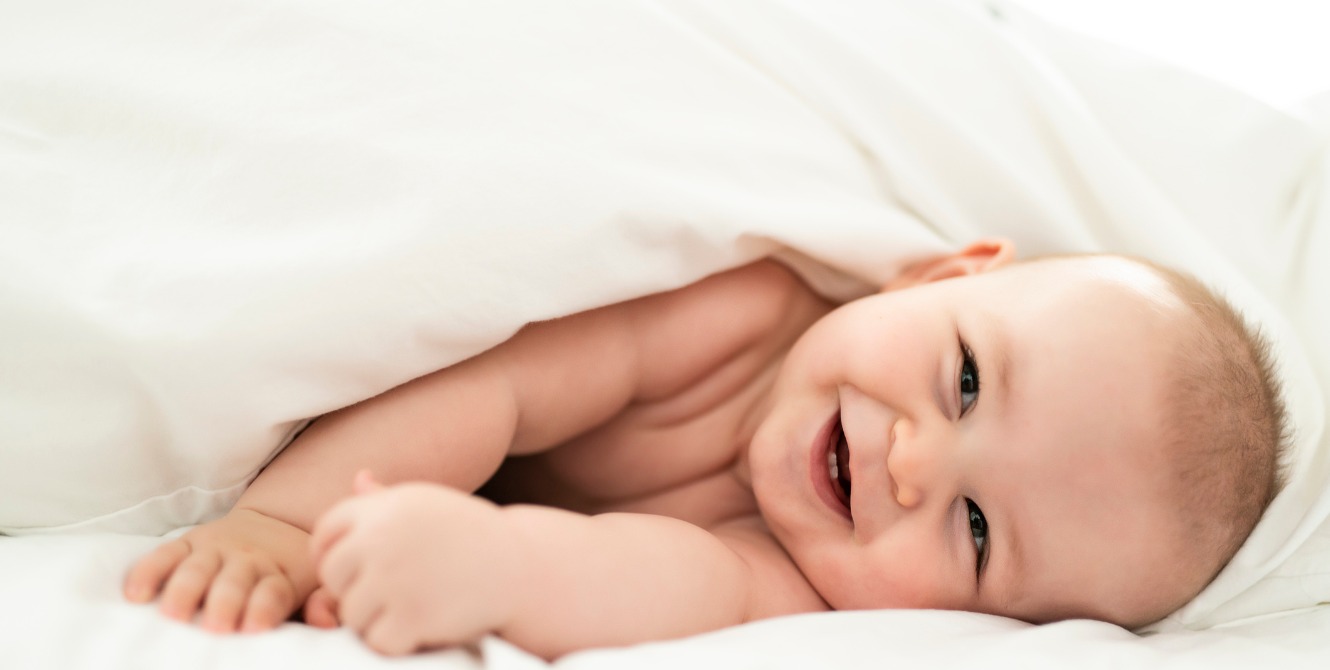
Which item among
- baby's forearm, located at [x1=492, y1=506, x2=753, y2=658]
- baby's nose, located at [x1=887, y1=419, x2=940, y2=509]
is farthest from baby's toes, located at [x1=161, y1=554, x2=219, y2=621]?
baby's nose, located at [x1=887, y1=419, x2=940, y2=509]

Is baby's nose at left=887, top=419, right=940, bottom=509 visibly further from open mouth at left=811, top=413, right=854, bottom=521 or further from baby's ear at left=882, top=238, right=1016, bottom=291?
baby's ear at left=882, top=238, right=1016, bottom=291

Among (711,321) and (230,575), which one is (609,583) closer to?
(230,575)

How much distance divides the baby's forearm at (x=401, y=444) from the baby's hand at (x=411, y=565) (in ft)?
0.62

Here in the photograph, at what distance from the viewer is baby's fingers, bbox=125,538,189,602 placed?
753 millimetres

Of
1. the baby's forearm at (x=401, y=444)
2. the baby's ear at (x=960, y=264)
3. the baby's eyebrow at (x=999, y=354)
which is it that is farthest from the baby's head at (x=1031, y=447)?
the baby's forearm at (x=401, y=444)

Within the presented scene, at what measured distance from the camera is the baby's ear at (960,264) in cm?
120

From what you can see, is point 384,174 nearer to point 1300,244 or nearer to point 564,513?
point 564,513

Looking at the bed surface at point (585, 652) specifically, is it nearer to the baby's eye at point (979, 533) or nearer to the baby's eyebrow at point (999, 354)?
the baby's eye at point (979, 533)

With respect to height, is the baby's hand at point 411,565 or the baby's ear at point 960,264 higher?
the baby's ear at point 960,264

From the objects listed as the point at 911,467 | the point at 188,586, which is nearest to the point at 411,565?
the point at 188,586

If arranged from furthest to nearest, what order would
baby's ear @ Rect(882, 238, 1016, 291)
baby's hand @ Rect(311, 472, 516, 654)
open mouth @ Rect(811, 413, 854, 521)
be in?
1. baby's ear @ Rect(882, 238, 1016, 291)
2. open mouth @ Rect(811, 413, 854, 521)
3. baby's hand @ Rect(311, 472, 516, 654)

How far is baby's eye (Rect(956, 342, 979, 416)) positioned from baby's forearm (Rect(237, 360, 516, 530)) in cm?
45

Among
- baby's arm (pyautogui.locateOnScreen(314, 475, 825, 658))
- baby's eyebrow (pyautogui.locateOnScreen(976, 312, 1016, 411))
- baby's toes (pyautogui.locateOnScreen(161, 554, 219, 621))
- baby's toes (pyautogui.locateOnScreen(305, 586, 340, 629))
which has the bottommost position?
baby's toes (pyautogui.locateOnScreen(305, 586, 340, 629))

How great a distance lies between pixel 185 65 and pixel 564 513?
1.93 feet
